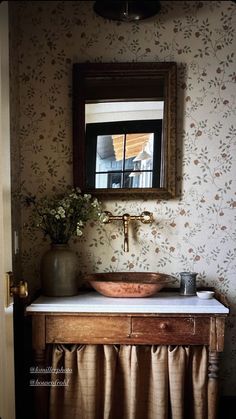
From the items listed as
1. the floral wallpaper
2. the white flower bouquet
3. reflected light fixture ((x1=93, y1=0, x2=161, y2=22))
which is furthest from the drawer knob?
reflected light fixture ((x1=93, y1=0, x2=161, y2=22))

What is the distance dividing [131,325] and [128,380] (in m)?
0.26

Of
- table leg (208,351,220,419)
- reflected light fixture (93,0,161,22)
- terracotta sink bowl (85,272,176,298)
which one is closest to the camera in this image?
table leg (208,351,220,419)

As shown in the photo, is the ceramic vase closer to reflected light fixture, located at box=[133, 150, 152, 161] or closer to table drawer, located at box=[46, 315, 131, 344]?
table drawer, located at box=[46, 315, 131, 344]

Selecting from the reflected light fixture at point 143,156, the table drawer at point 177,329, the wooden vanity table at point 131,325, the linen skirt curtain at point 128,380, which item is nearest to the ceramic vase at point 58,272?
the wooden vanity table at point 131,325

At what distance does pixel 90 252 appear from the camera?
257cm

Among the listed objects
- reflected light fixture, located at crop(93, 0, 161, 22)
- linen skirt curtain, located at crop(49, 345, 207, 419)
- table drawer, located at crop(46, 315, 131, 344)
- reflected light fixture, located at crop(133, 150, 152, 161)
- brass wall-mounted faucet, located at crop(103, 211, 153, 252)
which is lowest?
linen skirt curtain, located at crop(49, 345, 207, 419)

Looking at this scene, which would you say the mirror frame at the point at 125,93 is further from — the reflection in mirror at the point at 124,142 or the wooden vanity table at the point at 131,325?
the wooden vanity table at the point at 131,325

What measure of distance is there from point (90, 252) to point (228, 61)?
1.34 meters

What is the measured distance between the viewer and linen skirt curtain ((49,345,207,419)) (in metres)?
2.11

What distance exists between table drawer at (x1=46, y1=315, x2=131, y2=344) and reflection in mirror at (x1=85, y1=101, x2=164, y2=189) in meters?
0.78

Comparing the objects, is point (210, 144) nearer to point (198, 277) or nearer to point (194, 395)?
point (198, 277)

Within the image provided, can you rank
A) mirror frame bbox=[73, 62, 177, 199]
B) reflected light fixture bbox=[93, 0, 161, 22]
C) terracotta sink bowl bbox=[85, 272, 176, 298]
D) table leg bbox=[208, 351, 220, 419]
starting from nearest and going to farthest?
1. table leg bbox=[208, 351, 220, 419]
2. terracotta sink bowl bbox=[85, 272, 176, 298]
3. reflected light fixture bbox=[93, 0, 161, 22]
4. mirror frame bbox=[73, 62, 177, 199]

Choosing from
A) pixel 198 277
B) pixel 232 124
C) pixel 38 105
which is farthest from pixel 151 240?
pixel 38 105

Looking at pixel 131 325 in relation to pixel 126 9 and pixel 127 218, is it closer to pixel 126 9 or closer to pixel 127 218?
pixel 127 218
